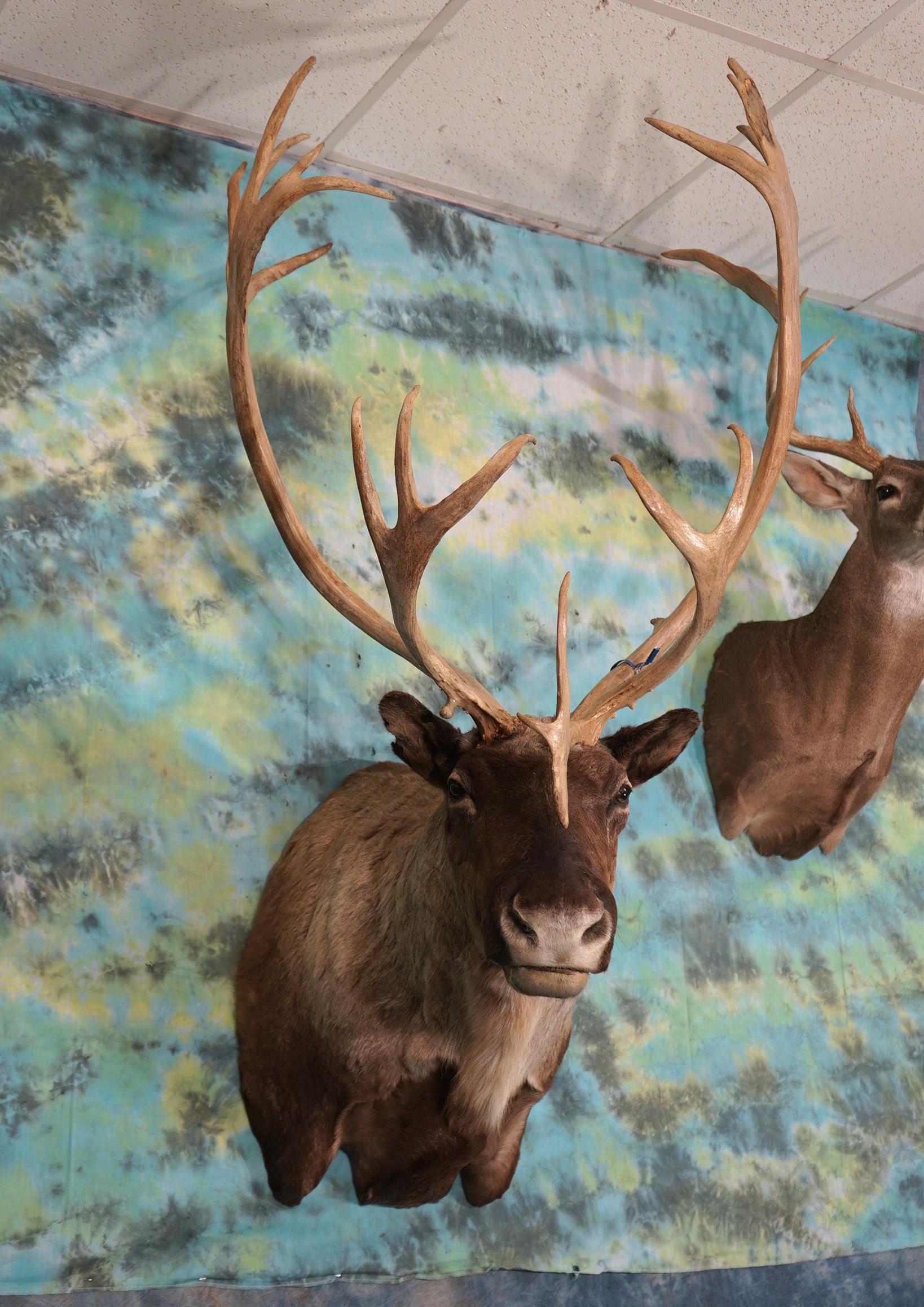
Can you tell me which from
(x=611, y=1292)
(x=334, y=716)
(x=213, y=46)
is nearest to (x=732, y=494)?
(x=334, y=716)

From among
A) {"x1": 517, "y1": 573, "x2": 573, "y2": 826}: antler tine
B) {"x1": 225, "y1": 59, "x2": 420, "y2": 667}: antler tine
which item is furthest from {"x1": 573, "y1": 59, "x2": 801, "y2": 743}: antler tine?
{"x1": 225, "y1": 59, "x2": 420, "y2": 667}: antler tine

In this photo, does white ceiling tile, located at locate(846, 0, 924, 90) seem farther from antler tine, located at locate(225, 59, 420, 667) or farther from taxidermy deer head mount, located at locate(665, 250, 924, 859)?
antler tine, located at locate(225, 59, 420, 667)

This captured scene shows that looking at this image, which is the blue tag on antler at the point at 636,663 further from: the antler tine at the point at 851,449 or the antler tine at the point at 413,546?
the antler tine at the point at 851,449

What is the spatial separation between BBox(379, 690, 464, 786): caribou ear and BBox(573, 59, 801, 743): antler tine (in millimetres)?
227

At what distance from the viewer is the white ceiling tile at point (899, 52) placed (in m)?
2.60

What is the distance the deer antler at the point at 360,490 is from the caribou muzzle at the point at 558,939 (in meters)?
0.43

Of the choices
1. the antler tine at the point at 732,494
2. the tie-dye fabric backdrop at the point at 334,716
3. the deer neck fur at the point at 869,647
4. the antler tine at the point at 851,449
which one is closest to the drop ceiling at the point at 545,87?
the tie-dye fabric backdrop at the point at 334,716

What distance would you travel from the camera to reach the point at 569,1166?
106 inches

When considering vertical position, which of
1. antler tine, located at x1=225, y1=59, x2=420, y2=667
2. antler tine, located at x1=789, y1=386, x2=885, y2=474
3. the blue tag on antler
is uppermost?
antler tine, located at x1=225, y1=59, x2=420, y2=667

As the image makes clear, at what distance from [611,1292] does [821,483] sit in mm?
2041

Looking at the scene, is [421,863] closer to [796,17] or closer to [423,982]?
[423,982]

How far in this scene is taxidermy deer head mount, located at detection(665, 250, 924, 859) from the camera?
3072mm

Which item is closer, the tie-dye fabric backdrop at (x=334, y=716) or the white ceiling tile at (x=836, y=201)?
the tie-dye fabric backdrop at (x=334, y=716)

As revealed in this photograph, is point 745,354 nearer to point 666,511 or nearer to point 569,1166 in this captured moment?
point 666,511
